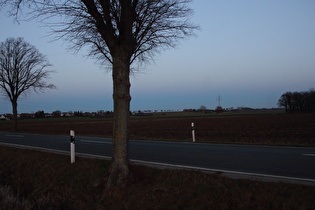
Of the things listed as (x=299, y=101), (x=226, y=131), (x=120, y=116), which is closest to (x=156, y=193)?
(x=120, y=116)

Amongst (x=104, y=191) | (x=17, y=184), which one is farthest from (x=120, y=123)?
(x=17, y=184)

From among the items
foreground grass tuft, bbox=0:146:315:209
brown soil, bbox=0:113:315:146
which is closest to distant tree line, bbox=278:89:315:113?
brown soil, bbox=0:113:315:146

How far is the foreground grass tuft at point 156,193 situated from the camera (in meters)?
4.42

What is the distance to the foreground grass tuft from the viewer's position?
4.42m

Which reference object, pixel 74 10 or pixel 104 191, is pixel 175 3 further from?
pixel 104 191

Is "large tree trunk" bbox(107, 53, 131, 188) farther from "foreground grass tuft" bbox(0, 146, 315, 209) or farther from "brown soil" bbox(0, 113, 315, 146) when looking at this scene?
"brown soil" bbox(0, 113, 315, 146)

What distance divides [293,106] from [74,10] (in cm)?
11236

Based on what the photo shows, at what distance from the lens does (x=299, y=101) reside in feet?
333

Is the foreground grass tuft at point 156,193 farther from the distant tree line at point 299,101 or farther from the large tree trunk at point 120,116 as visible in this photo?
the distant tree line at point 299,101

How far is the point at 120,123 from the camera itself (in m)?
5.87

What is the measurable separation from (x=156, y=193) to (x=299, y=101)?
111 meters

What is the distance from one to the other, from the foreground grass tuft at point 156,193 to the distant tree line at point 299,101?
4228 inches

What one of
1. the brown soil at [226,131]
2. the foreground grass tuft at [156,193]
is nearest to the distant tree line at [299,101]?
the brown soil at [226,131]

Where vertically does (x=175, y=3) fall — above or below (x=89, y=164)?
above
